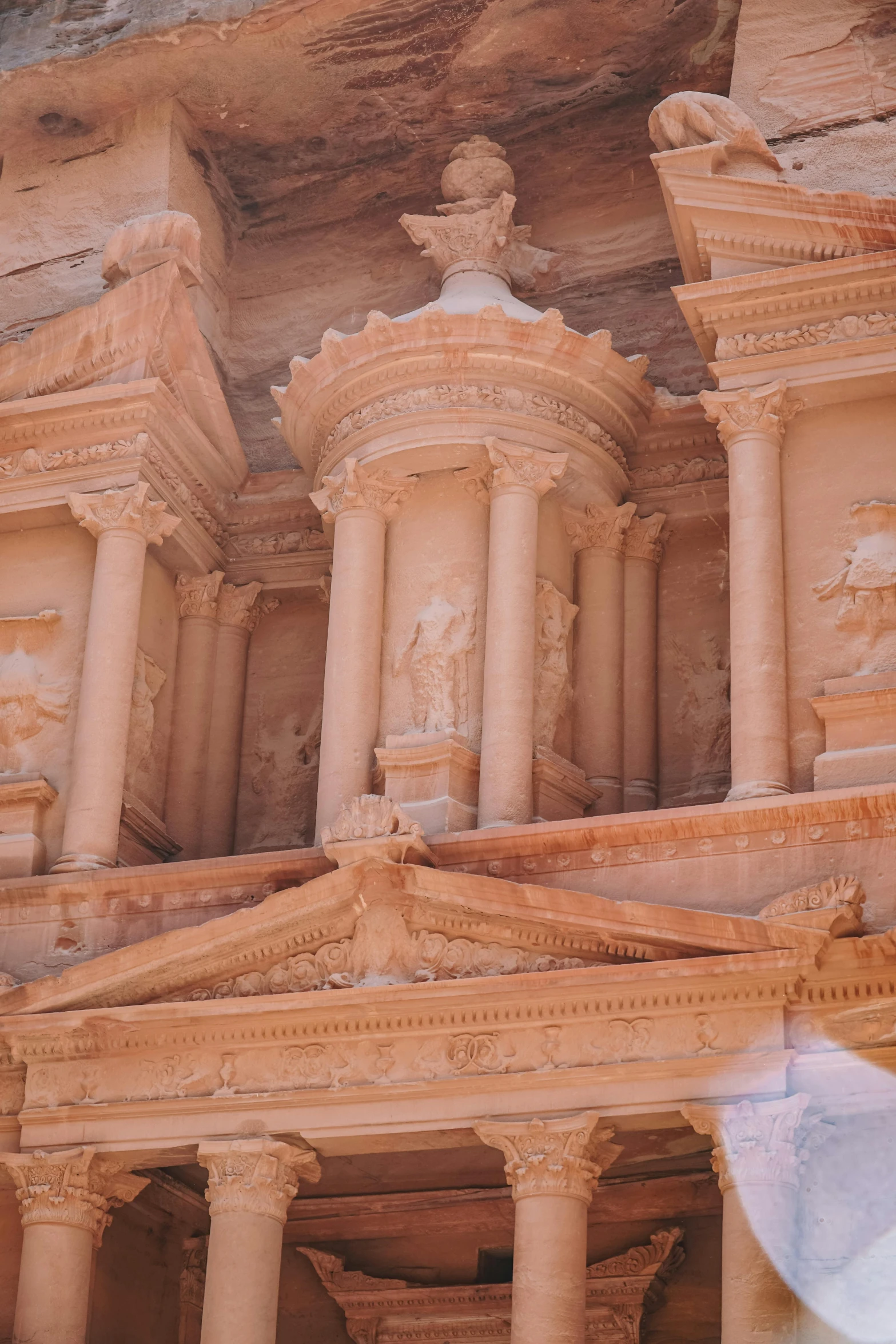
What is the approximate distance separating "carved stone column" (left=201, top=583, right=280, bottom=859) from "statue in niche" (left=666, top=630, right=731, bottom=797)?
3658 millimetres

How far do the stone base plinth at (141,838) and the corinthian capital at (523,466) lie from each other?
3.71 meters

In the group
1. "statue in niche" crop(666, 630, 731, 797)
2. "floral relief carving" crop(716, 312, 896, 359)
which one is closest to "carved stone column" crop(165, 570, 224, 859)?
"statue in niche" crop(666, 630, 731, 797)

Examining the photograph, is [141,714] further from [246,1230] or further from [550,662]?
[246,1230]

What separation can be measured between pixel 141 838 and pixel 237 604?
244 centimetres

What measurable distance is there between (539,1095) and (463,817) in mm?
2526

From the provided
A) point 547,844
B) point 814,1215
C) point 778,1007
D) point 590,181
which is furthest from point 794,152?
point 814,1215

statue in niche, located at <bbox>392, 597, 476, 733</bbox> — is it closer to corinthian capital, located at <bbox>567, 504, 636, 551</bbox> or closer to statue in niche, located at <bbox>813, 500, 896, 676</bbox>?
corinthian capital, located at <bbox>567, 504, 636, 551</bbox>

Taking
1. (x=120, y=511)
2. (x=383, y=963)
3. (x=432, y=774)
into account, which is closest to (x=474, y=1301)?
(x=383, y=963)

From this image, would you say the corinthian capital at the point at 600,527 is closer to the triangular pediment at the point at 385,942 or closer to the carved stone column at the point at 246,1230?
the triangular pediment at the point at 385,942

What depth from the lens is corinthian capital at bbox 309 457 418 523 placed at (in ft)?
59.9

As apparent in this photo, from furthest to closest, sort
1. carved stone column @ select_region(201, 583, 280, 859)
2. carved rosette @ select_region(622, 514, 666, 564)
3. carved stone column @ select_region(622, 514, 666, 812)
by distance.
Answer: carved stone column @ select_region(201, 583, 280, 859), carved rosette @ select_region(622, 514, 666, 564), carved stone column @ select_region(622, 514, 666, 812)

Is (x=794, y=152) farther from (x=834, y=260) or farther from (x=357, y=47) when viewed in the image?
(x=357, y=47)

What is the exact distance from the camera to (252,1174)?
1543cm

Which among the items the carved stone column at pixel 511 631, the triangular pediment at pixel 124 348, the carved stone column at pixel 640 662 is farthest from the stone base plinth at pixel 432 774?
the triangular pediment at pixel 124 348
